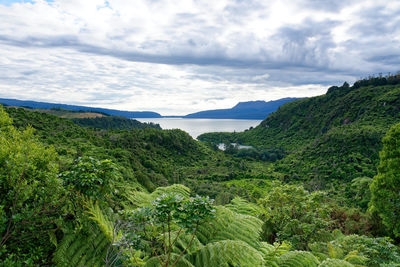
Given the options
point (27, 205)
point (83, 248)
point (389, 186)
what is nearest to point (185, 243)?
point (83, 248)

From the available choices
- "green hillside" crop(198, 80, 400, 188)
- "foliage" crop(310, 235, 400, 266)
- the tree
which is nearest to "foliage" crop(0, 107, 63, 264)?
Answer: "foliage" crop(310, 235, 400, 266)

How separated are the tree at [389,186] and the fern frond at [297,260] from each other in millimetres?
11114

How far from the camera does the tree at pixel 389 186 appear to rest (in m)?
11.6

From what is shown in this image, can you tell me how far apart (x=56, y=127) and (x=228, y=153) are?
72930mm

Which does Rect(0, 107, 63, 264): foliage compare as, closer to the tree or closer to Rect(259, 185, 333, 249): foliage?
Rect(259, 185, 333, 249): foliage

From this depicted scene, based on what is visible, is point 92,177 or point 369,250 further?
point 369,250

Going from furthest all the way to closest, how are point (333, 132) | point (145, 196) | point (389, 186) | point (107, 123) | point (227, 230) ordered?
1. point (107, 123)
2. point (333, 132)
3. point (389, 186)
4. point (145, 196)
5. point (227, 230)

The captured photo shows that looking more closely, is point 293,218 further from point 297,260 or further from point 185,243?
point 185,243

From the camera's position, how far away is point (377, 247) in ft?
19.3

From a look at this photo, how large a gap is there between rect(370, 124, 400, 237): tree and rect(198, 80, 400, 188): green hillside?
40.5 m

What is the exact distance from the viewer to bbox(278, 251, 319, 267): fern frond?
3.20 metres

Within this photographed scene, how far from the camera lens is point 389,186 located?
1223 cm

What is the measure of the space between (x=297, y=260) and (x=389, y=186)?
12.2 meters

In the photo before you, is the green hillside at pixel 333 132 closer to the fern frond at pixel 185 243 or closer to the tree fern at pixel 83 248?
the fern frond at pixel 185 243
